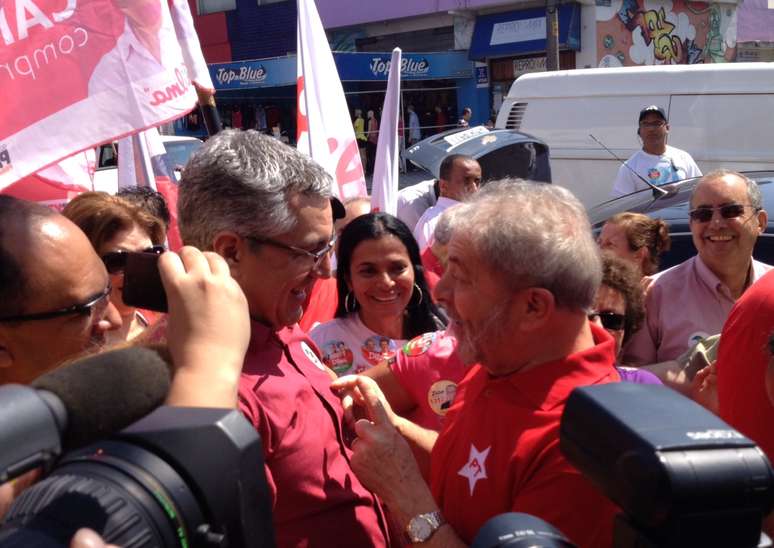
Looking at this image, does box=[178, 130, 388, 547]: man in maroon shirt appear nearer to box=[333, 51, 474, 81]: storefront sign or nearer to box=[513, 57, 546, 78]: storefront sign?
box=[333, 51, 474, 81]: storefront sign

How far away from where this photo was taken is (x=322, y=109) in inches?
182

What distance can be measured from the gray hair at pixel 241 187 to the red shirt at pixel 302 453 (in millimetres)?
235

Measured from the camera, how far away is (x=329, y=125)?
15.2 ft

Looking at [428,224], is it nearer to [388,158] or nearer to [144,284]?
[388,158]

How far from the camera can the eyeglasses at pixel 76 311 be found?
142cm

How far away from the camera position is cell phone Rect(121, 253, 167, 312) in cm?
127

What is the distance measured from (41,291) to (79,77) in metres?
1.88

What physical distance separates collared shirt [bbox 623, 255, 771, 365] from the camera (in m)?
2.59

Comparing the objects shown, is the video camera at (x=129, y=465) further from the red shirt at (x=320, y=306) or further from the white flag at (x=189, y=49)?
the white flag at (x=189, y=49)

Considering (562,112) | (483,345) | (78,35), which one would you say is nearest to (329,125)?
(78,35)

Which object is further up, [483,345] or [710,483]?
[710,483]

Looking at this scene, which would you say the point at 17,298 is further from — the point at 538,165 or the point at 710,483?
the point at 538,165

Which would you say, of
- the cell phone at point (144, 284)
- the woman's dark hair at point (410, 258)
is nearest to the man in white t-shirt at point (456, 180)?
the woman's dark hair at point (410, 258)

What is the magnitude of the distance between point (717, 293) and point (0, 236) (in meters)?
2.83
